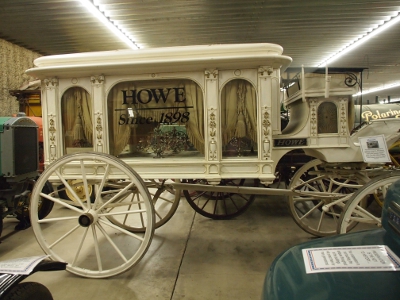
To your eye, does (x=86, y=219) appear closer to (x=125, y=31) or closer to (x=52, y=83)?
(x=52, y=83)

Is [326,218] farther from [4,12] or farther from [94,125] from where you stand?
[4,12]

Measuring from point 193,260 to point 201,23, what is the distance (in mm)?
4022

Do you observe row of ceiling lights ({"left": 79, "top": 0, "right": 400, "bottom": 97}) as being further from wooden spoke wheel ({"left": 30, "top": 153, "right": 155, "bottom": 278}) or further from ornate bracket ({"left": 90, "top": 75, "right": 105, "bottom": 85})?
wooden spoke wheel ({"left": 30, "top": 153, "right": 155, "bottom": 278})

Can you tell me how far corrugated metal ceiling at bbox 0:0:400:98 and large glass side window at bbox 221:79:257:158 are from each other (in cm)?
251

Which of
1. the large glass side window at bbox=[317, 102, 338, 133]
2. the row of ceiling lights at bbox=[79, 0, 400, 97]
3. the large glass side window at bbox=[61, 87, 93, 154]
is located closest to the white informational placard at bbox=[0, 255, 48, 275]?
the large glass side window at bbox=[61, 87, 93, 154]

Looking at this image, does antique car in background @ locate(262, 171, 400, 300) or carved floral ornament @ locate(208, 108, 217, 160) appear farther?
carved floral ornament @ locate(208, 108, 217, 160)

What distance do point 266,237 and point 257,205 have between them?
132 centimetres

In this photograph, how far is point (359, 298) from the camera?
894mm

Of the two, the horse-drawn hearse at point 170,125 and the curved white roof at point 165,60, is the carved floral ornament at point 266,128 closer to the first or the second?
the horse-drawn hearse at point 170,125

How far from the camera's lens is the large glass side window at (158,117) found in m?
2.29

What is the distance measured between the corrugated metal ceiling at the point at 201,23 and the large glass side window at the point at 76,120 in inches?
92.7

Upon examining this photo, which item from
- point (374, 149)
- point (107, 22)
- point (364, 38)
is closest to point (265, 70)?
point (374, 149)

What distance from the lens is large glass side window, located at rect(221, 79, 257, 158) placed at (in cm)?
222

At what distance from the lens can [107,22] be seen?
4.55m
